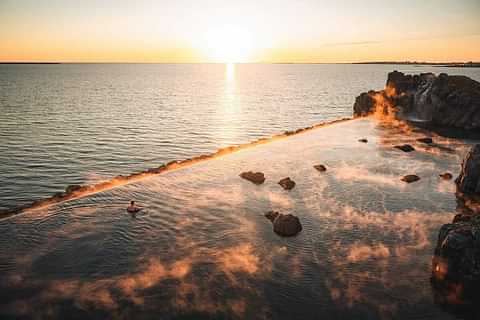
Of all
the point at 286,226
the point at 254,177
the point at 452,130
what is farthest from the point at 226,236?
the point at 452,130

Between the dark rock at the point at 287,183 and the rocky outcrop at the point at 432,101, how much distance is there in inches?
Answer: 2109

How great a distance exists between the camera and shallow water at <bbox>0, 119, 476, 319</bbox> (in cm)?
1828

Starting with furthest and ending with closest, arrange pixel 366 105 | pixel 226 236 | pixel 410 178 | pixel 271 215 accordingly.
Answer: pixel 366 105
pixel 410 178
pixel 271 215
pixel 226 236

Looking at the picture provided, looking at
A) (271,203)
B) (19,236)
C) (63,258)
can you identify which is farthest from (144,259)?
(271,203)

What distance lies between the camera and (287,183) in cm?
3559

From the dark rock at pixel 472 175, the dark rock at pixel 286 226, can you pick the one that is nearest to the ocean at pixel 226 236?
the dark rock at pixel 286 226

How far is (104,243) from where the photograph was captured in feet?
80.3

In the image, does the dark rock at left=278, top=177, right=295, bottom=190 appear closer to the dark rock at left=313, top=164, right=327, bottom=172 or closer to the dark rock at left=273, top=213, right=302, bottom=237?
the dark rock at left=313, top=164, right=327, bottom=172

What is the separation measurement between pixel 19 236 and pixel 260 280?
18.4m

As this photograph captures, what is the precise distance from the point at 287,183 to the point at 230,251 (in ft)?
45.4

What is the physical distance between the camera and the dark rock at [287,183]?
3538 centimetres

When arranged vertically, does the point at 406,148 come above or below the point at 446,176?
above

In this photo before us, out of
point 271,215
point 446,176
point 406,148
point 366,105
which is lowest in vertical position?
point 271,215

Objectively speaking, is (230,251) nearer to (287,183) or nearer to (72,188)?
(287,183)
